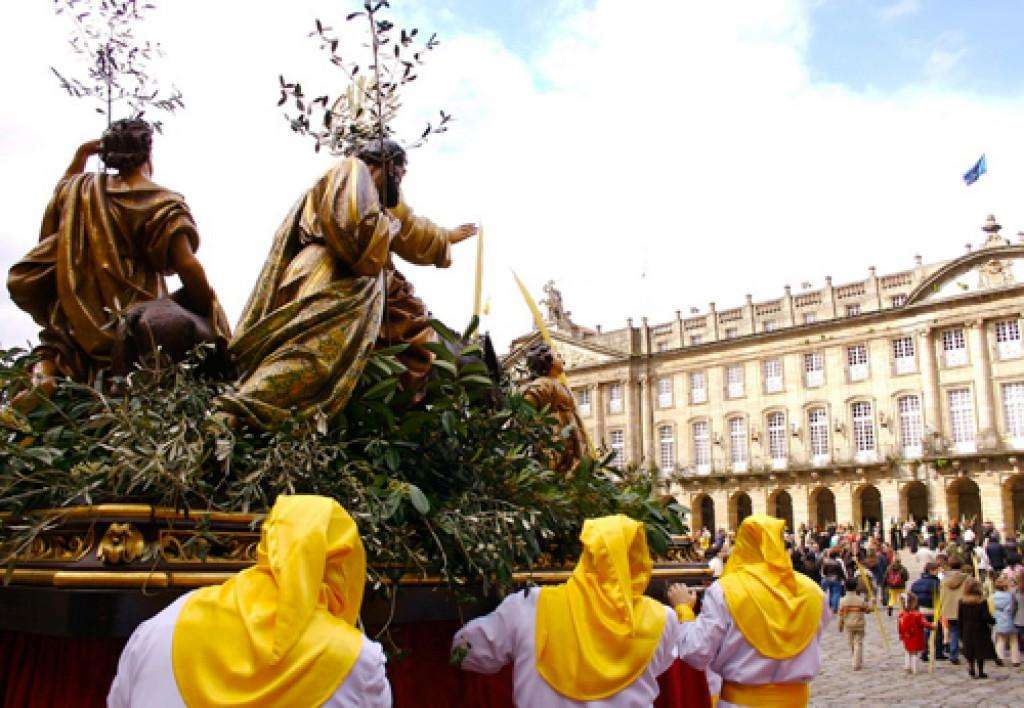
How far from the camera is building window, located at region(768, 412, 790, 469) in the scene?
147ft

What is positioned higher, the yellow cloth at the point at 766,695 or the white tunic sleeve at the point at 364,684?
the white tunic sleeve at the point at 364,684

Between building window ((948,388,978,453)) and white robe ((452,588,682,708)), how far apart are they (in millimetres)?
40388

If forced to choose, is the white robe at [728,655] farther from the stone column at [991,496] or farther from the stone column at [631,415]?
the stone column at [631,415]

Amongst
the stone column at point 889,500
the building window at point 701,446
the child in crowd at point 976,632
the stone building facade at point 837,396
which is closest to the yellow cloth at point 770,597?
the child in crowd at point 976,632

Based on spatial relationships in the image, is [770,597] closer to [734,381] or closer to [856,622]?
[856,622]

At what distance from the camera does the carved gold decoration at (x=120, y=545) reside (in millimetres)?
2432

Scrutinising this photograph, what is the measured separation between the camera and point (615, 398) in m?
51.2

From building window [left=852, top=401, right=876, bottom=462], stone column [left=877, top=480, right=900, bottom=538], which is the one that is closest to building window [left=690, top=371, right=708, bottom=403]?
building window [left=852, top=401, right=876, bottom=462]

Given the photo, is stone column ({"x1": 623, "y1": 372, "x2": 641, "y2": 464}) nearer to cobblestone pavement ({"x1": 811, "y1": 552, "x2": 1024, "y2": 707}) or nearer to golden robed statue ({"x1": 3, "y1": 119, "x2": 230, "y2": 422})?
cobblestone pavement ({"x1": 811, "y1": 552, "x2": 1024, "y2": 707})

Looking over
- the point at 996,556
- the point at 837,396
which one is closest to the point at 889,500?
the point at 837,396

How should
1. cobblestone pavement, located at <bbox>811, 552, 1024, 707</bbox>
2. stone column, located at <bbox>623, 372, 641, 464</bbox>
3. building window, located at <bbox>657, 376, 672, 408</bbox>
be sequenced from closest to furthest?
cobblestone pavement, located at <bbox>811, 552, 1024, 707</bbox> < building window, located at <bbox>657, 376, 672, 408</bbox> < stone column, located at <bbox>623, 372, 641, 464</bbox>

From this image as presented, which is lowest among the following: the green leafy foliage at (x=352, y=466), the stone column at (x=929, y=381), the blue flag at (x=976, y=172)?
the green leafy foliage at (x=352, y=466)

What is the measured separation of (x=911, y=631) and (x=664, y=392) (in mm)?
38554

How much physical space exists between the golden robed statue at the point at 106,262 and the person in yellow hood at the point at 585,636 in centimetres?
160
